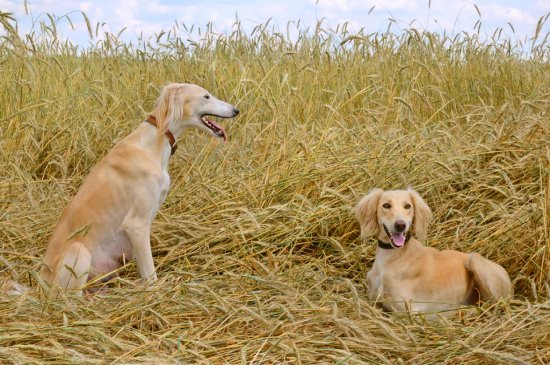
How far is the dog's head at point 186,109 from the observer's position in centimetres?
507

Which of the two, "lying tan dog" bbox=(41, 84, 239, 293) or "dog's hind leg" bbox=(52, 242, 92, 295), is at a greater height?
"lying tan dog" bbox=(41, 84, 239, 293)

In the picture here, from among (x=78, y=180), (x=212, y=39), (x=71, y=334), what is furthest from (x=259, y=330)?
(x=212, y=39)

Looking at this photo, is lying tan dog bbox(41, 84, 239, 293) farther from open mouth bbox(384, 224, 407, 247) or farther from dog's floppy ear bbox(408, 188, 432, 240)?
dog's floppy ear bbox(408, 188, 432, 240)

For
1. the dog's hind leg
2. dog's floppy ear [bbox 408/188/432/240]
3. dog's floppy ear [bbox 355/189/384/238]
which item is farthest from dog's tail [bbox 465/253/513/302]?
the dog's hind leg

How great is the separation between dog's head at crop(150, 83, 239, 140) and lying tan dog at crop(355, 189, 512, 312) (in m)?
1.26

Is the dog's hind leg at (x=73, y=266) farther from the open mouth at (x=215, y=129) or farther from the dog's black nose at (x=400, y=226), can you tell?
the dog's black nose at (x=400, y=226)

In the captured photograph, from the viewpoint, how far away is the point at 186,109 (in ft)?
17.1

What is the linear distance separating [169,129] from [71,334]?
6.49ft

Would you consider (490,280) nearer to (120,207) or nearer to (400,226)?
(400,226)

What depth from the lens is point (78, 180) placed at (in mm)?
6535

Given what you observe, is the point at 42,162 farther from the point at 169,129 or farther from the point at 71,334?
the point at 71,334

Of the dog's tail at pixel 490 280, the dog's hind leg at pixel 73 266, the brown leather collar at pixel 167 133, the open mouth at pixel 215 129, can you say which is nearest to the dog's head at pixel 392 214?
the dog's tail at pixel 490 280

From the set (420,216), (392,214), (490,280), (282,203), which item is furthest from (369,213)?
(282,203)

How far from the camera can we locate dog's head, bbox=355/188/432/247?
441cm
